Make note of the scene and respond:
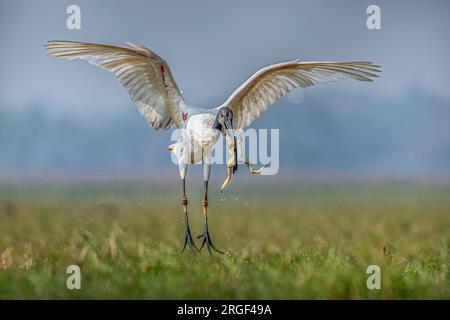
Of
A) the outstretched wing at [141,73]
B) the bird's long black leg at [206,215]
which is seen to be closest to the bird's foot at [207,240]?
the bird's long black leg at [206,215]

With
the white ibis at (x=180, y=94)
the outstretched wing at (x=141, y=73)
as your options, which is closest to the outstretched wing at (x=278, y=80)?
the white ibis at (x=180, y=94)

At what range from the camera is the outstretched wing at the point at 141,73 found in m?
4.12

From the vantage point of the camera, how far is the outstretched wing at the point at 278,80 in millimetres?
4316

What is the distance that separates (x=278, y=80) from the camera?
14.9ft

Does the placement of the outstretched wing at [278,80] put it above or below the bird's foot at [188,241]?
above

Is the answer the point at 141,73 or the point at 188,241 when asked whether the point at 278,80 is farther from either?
the point at 188,241

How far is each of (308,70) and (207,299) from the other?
1.93 metres

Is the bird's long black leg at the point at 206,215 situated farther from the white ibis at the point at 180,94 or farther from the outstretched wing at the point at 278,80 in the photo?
the outstretched wing at the point at 278,80

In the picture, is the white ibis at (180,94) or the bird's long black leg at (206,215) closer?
the white ibis at (180,94)

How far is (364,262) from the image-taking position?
3977 millimetres

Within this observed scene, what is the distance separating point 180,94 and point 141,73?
1.04 ft

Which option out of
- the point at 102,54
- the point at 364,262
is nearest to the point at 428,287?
the point at 364,262

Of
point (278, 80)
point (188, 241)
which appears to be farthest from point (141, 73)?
point (188, 241)

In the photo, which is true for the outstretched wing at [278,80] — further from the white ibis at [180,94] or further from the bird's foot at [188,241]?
the bird's foot at [188,241]
